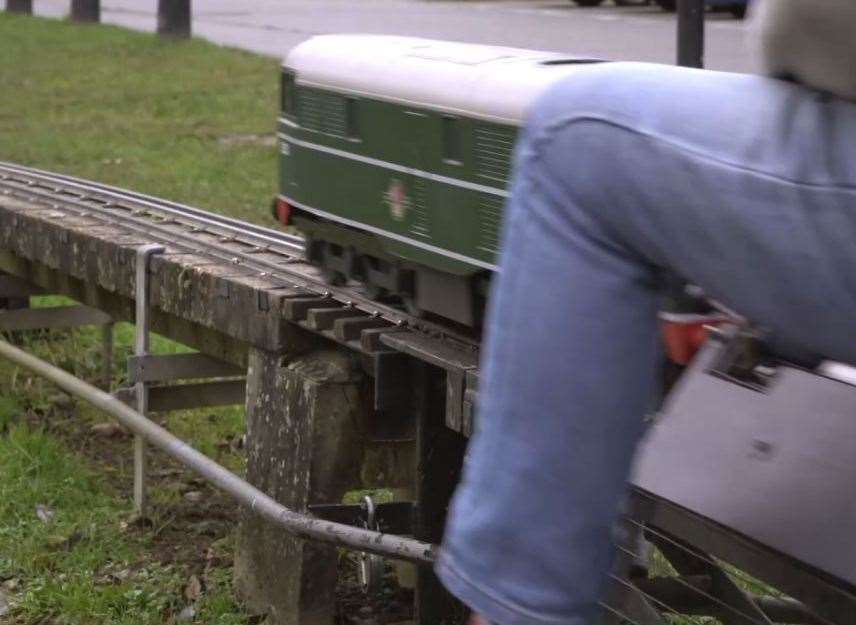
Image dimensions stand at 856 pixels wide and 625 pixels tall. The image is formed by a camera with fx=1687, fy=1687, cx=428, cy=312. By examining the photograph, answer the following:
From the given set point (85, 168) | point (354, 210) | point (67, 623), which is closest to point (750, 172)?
point (354, 210)

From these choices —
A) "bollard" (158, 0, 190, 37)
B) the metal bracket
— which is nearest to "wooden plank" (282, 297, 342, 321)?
the metal bracket

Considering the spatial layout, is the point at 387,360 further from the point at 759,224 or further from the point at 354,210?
the point at 759,224

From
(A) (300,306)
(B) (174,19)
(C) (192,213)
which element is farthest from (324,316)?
(B) (174,19)

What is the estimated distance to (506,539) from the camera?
1891 millimetres

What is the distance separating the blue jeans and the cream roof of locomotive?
6.31 ft

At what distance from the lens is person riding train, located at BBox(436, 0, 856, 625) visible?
5.82ft

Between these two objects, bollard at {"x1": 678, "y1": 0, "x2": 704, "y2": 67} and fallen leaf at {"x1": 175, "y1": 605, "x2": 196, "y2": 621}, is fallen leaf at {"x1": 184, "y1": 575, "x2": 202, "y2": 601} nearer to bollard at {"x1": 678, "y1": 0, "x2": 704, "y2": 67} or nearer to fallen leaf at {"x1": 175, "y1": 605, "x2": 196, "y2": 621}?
fallen leaf at {"x1": 175, "y1": 605, "x2": 196, "y2": 621}

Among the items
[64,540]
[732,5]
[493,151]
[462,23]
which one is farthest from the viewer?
[462,23]

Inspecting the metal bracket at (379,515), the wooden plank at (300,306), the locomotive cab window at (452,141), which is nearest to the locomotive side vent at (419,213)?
the locomotive cab window at (452,141)

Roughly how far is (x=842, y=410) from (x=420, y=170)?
2.38m

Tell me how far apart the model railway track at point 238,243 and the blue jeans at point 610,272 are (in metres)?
2.24

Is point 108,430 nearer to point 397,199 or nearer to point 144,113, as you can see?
point 397,199

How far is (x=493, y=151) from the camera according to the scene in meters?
4.12

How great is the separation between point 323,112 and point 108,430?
2.88 meters
